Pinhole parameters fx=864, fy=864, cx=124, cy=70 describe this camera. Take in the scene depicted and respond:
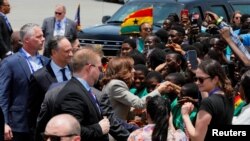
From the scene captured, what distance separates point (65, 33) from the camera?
1612cm

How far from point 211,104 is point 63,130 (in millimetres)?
1910

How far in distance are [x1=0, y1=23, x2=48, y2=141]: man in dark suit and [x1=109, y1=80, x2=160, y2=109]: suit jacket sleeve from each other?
0.94m

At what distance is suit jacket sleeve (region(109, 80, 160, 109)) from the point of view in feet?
30.1

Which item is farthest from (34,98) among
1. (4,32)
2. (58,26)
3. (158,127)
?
(58,26)

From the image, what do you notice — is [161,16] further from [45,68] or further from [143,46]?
[45,68]

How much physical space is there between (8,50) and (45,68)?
214 inches

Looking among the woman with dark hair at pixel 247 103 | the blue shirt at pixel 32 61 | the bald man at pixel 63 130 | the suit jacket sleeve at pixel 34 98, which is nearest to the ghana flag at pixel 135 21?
the blue shirt at pixel 32 61

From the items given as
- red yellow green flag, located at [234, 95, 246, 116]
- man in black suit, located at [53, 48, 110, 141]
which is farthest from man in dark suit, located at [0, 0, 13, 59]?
man in black suit, located at [53, 48, 110, 141]

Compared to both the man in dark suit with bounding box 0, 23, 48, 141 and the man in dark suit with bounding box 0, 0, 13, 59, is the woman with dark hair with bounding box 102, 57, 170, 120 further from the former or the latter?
the man in dark suit with bounding box 0, 0, 13, 59

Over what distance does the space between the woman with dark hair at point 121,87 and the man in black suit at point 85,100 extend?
1.66 m

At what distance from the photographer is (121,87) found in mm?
9219

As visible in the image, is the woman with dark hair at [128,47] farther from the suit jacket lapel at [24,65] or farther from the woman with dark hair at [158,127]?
the woman with dark hair at [158,127]

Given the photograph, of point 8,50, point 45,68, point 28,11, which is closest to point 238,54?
point 45,68

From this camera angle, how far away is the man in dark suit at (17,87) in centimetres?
931
